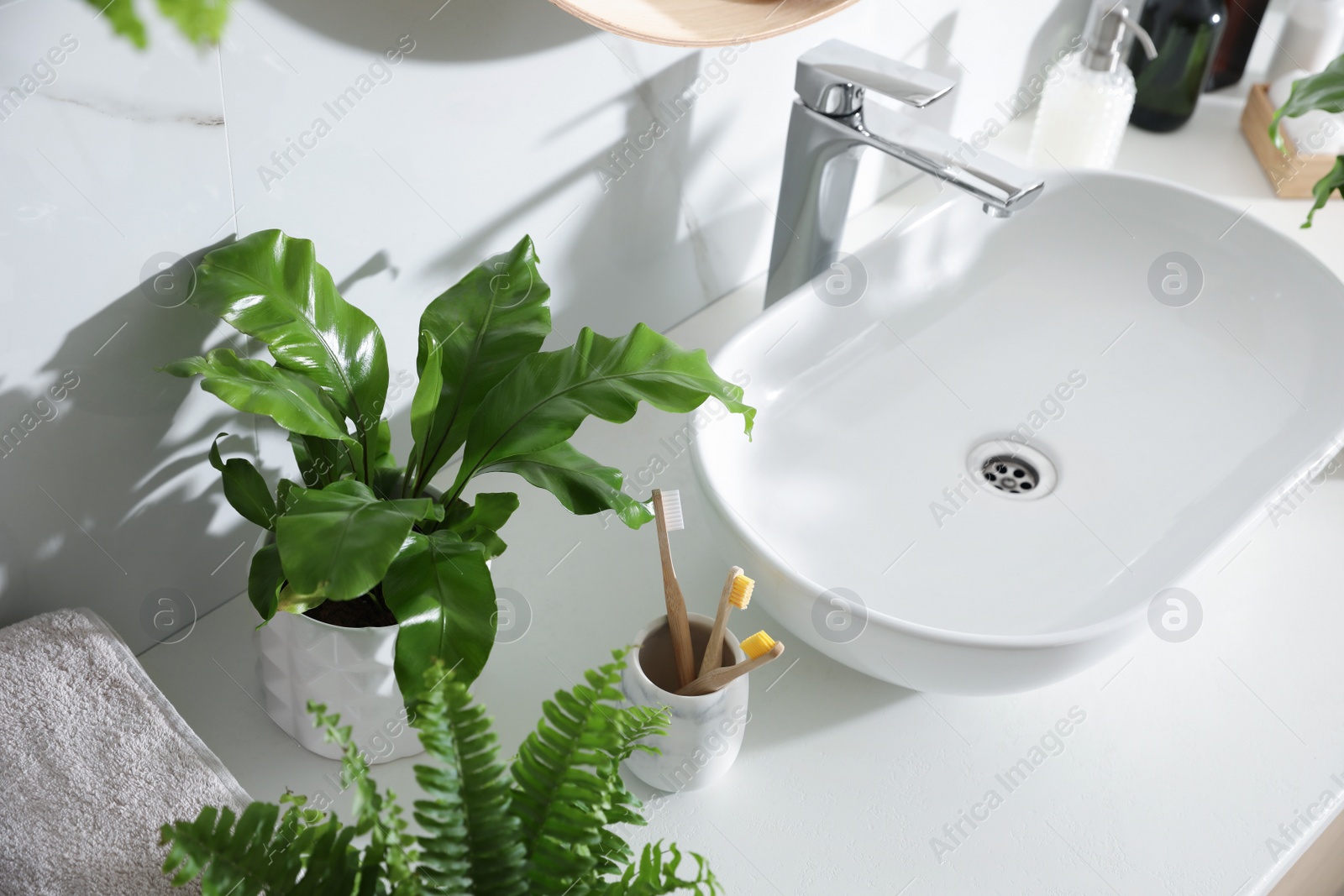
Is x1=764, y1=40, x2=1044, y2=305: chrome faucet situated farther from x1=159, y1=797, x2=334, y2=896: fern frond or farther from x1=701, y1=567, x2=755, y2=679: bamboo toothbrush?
x1=159, y1=797, x2=334, y2=896: fern frond

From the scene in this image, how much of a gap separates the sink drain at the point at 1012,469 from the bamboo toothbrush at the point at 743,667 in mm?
357

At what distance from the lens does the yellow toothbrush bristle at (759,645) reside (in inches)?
29.3

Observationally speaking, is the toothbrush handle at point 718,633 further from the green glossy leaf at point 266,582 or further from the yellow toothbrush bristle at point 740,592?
the green glossy leaf at point 266,582

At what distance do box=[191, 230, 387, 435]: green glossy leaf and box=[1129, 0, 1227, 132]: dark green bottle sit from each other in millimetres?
1080

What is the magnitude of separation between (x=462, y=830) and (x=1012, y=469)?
2.16ft

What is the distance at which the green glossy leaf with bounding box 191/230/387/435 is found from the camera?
715 millimetres

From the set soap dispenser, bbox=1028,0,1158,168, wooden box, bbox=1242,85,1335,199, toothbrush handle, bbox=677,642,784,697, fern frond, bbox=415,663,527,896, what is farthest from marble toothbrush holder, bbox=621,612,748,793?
wooden box, bbox=1242,85,1335,199

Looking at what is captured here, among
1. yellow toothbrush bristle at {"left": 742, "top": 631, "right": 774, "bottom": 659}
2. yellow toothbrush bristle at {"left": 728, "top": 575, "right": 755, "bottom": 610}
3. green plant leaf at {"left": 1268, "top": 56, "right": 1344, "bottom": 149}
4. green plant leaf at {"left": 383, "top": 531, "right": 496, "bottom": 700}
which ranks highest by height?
green plant leaf at {"left": 1268, "top": 56, "right": 1344, "bottom": 149}

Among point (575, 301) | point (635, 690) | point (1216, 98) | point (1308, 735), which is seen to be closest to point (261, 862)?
point (635, 690)

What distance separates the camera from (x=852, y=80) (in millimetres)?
944

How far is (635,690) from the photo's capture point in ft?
2.54

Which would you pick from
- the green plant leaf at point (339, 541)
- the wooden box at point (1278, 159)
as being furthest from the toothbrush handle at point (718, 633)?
the wooden box at point (1278, 159)

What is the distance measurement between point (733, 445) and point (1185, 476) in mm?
397

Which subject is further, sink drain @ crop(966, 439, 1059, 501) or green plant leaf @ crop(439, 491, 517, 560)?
sink drain @ crop(966, 439, 1059, 501)
